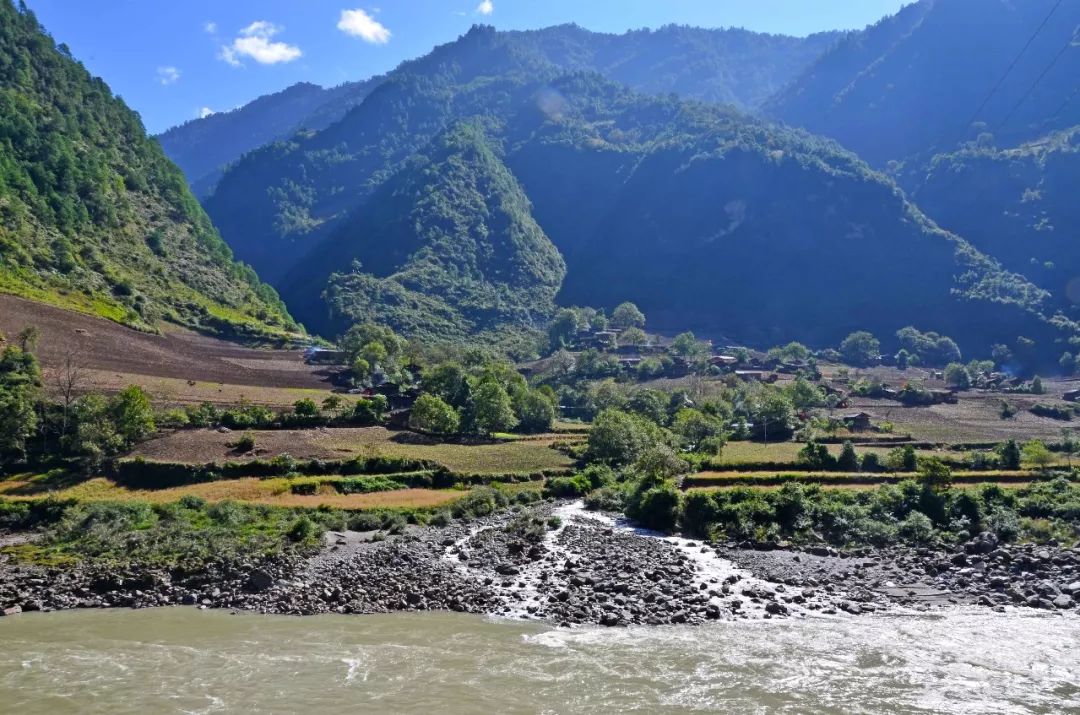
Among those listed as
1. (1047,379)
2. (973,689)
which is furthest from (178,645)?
(1047,379)

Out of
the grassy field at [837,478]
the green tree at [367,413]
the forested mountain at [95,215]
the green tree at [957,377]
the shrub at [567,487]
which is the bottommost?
the shrub at [567,487]

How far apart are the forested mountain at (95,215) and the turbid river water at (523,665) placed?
96202mm

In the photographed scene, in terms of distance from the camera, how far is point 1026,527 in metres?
46.3

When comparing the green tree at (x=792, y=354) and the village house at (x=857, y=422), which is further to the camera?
the green tree at (x=792, y=354)

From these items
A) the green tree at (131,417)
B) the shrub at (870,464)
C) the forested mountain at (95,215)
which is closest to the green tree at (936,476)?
the shrub at (870,464)

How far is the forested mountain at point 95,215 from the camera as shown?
124000mm

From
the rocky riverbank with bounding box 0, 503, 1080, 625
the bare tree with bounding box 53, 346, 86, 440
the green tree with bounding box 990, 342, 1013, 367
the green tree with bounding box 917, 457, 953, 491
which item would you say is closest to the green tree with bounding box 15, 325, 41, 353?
the bare tree with bounding box 53, 346, 86, 440

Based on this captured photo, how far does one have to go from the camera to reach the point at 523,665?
26484 millimetres

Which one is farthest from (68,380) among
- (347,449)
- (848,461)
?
(848,461)

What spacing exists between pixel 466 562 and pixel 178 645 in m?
16.0

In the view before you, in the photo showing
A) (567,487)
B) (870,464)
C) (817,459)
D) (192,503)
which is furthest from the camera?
(817,459)

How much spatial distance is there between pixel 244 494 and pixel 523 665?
3932cm

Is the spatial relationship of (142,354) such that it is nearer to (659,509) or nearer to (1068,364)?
(659,509)

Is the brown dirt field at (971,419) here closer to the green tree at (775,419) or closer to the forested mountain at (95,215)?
the green tree at (775,419)
